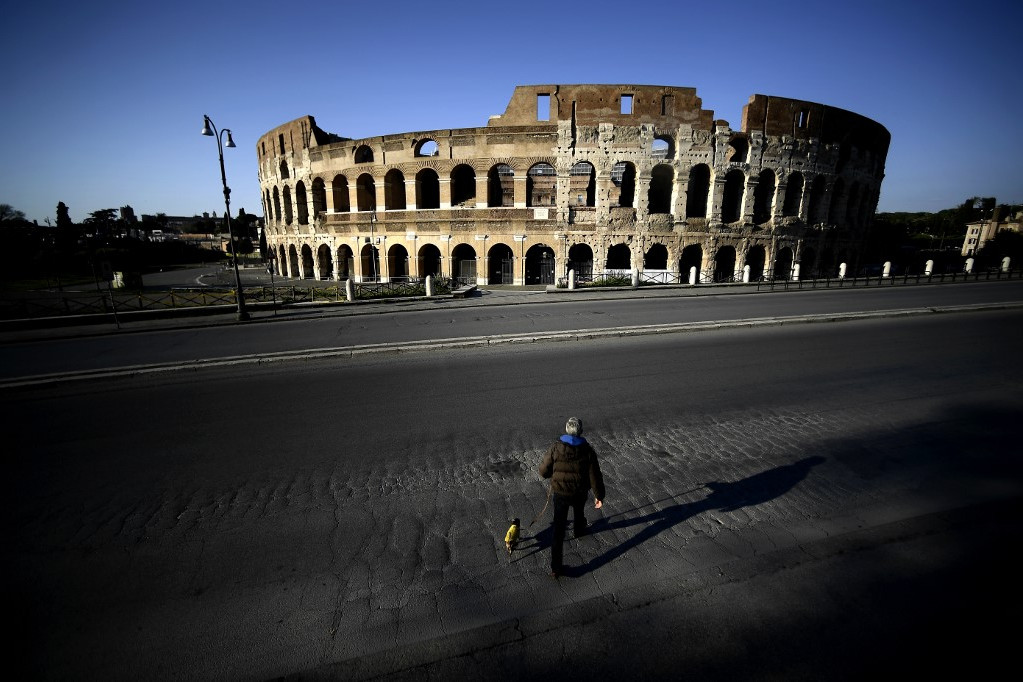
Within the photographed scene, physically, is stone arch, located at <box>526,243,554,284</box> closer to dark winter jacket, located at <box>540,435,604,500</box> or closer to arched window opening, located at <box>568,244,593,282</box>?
arched window opening, located at <box>568,244,593,282</box>

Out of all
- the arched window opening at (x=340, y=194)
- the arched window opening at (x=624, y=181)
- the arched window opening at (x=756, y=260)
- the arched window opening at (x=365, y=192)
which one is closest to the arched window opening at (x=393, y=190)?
the arched window opening at (x=365, y=192)

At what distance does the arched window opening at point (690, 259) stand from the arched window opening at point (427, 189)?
1829cm

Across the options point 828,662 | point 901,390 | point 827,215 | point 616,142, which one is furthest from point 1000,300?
point 828,662

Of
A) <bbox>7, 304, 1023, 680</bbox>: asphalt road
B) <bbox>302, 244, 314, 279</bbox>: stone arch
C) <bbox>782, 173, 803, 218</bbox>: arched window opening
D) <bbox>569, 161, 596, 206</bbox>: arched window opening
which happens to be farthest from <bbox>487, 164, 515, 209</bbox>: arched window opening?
<bbox>7, 304, 1023, 680</bbox>: asphalt road

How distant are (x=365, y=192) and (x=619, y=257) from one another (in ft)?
64.9

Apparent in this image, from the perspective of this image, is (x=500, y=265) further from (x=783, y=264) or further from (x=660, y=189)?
(x=783, y=264)

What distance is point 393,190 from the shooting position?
97.6ft

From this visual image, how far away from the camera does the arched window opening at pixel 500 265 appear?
28.9m

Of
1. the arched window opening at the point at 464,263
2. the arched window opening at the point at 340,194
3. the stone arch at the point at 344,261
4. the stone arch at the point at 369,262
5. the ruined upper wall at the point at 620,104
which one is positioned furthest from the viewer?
the stone arch at the point at 344,261

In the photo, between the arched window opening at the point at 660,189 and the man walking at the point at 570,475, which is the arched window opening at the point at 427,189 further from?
the man walking at the point at 570,475

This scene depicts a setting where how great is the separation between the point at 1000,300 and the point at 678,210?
631 inches

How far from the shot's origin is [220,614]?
350 cm

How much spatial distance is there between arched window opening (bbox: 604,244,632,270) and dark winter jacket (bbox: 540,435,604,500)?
89.7ft

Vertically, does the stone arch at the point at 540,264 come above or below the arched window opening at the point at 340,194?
below
